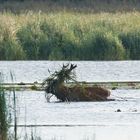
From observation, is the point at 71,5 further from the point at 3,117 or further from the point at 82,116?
the point at 3,117

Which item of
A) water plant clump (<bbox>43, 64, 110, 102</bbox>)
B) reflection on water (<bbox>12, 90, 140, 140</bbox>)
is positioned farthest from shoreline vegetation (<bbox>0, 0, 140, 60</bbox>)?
water plant clump (<bbox>43, 64, 110, 102</bbox>)

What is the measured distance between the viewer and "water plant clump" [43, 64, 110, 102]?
22.9 meters

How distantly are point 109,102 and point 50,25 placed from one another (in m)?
14.9

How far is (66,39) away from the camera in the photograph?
3662cm

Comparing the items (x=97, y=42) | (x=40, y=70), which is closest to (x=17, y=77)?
(x=40, y=70)

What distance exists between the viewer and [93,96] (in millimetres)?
23297

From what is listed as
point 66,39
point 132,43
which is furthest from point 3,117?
point 132,43

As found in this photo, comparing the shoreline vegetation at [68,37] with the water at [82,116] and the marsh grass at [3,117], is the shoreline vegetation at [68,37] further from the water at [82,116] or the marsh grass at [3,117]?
the marsh grass at [3,117]

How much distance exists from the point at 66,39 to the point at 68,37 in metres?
0.24

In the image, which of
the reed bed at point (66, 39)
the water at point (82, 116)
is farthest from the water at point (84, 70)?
the reed bed at point (66, 39)

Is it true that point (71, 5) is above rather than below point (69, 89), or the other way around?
above

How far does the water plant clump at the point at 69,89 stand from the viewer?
22.9 m

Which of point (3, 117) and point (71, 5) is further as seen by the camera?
point (71, 5)

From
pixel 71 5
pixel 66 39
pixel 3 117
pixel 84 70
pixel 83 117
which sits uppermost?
pixel 71 5
